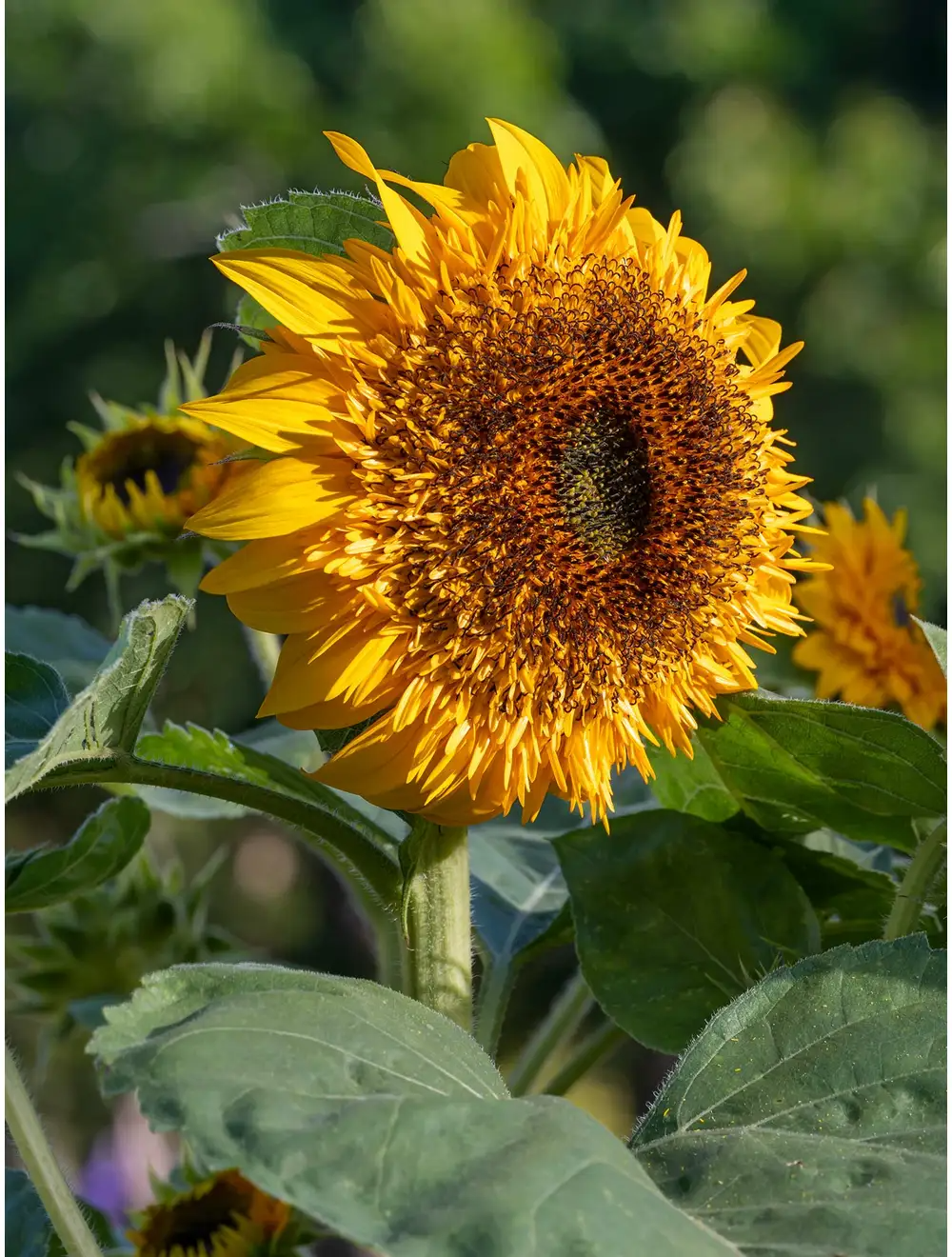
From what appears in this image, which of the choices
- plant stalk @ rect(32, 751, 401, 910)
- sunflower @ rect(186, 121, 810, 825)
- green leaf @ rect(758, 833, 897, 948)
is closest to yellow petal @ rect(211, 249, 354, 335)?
sunflower @ rect(186, 121, 810, 825)

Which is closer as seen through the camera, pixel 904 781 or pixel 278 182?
pixel 904 781

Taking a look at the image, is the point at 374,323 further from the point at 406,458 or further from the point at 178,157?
the point at 178,157

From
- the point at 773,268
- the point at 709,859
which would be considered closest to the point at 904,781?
the point at 709,859

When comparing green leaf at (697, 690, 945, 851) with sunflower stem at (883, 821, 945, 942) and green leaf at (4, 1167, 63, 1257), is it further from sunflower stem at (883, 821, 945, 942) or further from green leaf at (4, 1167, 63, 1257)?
Answer: green leaf at (4, 1167, 63, 1257)

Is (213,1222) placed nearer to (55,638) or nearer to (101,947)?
(101,947)

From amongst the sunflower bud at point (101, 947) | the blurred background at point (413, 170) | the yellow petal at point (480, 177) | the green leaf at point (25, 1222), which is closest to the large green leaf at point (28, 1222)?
the green leaf at point (25, 1222)

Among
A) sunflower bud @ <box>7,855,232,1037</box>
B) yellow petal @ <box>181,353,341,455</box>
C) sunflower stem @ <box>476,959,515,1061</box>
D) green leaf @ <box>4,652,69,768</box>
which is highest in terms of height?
yellow petal @ <box>181,353,341,455</box>
